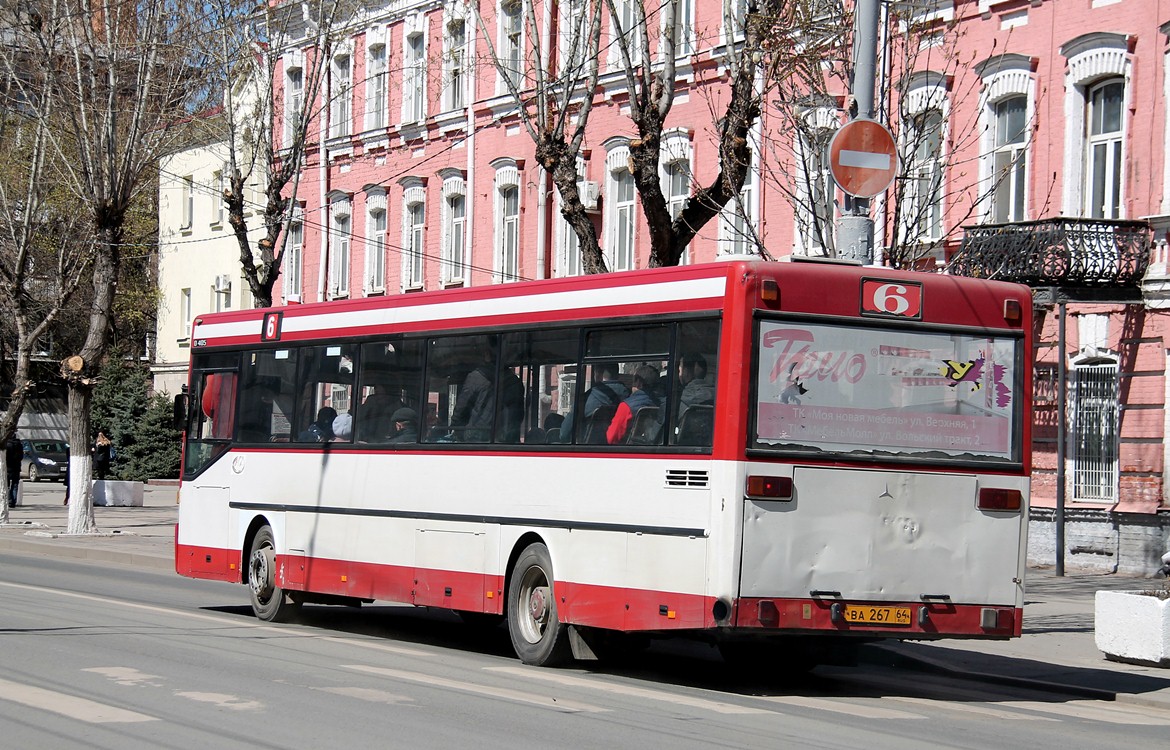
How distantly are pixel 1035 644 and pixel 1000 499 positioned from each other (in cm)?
417

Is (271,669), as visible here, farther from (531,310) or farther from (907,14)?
(907,14)

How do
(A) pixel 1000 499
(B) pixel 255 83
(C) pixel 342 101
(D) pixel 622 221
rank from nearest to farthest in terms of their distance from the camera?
(A) pixel 1000 499 < (B) pixel 255 83 < (D) pixel 622 221 < (C) pixel 342 101

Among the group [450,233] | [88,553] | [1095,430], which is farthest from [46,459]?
[1095,430]

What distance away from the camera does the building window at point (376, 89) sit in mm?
41938

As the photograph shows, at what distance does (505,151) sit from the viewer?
37875 millimetres

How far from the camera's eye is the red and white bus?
39.3 feet

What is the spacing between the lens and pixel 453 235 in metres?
39.9

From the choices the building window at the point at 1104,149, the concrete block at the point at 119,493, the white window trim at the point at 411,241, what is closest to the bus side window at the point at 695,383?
the building window at the point at 1104,149

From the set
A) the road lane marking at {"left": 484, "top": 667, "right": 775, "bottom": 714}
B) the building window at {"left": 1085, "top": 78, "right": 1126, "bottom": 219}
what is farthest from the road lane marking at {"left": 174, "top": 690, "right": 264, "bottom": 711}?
the building window at {"left": 1085, "top": 78, "right": 1126, "bottom": 219}

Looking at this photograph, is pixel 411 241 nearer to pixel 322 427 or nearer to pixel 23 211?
pixel 23 211

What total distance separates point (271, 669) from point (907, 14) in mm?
9805

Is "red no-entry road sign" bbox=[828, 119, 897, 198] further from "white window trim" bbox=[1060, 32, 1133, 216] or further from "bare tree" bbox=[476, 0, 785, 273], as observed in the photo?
"white window trim" bbox=[1060, 32, 1133, 216]

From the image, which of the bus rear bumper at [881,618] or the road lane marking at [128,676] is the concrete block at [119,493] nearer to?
the road lane marking at [128,676]

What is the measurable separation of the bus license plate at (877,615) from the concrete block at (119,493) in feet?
109
